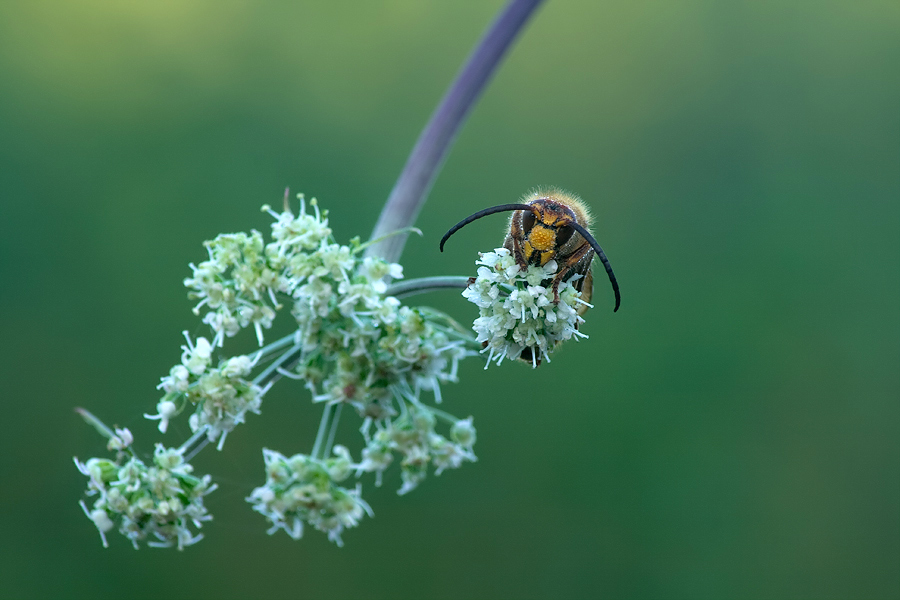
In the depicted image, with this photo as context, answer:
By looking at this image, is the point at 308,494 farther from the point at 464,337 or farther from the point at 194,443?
the point at 464,337

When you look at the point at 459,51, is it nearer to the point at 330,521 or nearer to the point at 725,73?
the point at 725,73

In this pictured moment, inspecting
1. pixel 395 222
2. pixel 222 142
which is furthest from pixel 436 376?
pixel 222 142

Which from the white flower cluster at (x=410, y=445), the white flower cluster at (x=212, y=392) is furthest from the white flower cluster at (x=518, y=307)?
the white flower cluster at (x=212, y=392)

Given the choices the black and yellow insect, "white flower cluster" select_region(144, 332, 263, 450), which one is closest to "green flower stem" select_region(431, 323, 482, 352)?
the black and yellow insect

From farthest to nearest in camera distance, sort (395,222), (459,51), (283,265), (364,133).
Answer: (459,51) < (364,133) < (395,222) < (283,265)

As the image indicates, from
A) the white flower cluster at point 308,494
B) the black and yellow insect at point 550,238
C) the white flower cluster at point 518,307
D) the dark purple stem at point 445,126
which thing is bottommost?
the white flower cluster at point 308,494

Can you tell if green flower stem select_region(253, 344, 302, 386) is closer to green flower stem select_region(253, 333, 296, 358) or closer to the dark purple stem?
green flower stem select_region(253, 333, 296, 358)

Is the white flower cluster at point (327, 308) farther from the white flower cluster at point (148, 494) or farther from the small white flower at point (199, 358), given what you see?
the white flower cluster at point (148, 494)
